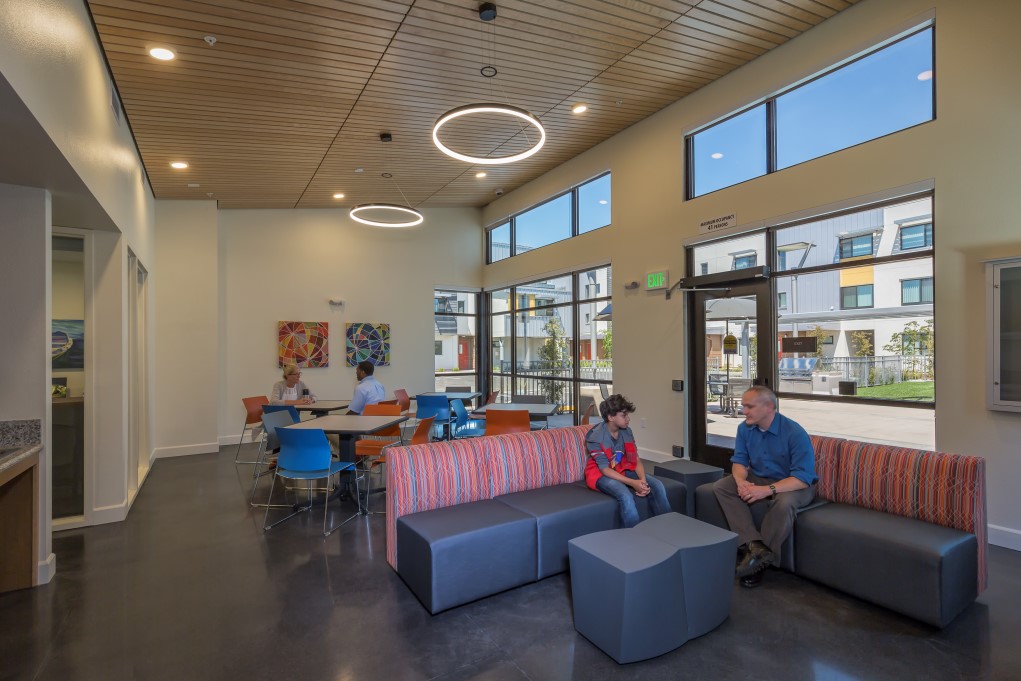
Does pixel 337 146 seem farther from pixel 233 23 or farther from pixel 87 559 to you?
pixel 87 559

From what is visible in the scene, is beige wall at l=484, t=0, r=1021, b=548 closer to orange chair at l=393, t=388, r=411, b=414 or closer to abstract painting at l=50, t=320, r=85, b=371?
orange chair at l=393, t=388, r=411, b=414

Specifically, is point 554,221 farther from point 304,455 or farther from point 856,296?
point 304,455

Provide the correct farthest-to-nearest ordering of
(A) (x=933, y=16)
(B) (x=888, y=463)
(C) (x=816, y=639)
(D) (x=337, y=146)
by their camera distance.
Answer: (D) (x=337, y=146), (A) (x=933, y=16), (B) (x=888, y=463), (C) (x=816, y=639)

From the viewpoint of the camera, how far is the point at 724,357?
6191 millimetres

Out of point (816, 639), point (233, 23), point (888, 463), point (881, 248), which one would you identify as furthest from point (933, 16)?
point (233, 23)

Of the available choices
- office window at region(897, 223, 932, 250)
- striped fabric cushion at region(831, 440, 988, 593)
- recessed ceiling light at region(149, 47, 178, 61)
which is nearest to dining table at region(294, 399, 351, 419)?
recessed ceiling light at region(149, 47, 178, 61)

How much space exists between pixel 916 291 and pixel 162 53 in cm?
656

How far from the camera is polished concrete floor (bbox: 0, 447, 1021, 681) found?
255 centimetres

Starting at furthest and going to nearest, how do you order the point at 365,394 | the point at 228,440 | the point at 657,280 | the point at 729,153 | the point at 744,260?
the point at 228,440 < the point at 657,280 < the point at 365,394 < the point at 729,153 < the point at 744,260

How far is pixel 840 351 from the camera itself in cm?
505

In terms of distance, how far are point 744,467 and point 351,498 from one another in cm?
385

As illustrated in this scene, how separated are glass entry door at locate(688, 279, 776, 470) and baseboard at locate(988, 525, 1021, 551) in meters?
2.11

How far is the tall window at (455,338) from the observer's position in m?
10.6

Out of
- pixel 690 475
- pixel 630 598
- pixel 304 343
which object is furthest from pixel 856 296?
pixel 304 343
